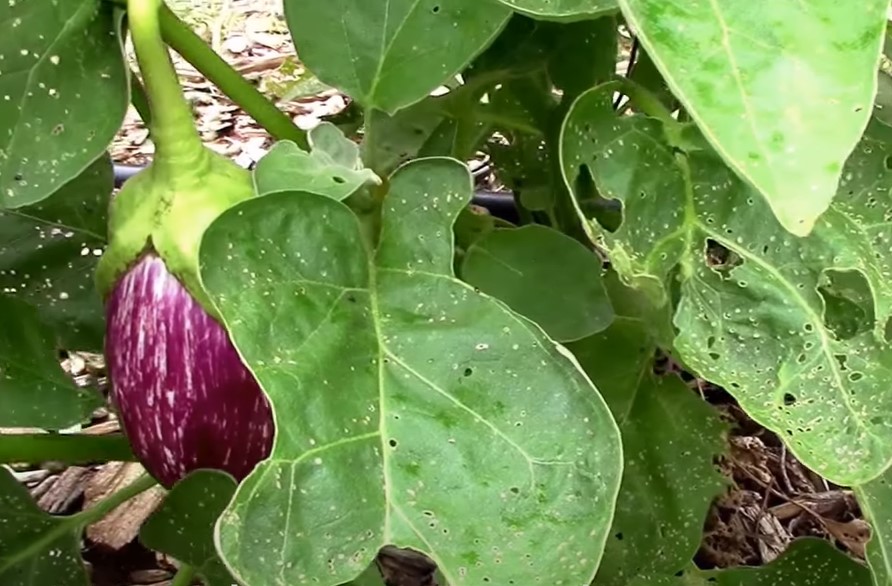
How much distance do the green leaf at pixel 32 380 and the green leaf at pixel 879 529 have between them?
0.40 metres

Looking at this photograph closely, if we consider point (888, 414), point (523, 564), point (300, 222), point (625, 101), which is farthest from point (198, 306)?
point (625, 101)

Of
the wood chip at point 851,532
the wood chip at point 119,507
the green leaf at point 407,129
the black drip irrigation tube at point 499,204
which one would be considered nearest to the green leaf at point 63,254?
the green leaf at point 407,129

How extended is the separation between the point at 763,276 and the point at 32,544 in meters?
0.46

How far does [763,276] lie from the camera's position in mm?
554

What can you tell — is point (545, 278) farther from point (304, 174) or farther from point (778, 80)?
point (778, 80)

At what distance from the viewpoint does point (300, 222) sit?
19.6 inches

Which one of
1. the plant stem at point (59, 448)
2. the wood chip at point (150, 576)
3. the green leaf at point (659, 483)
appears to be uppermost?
the plant stem at point (59, 448)

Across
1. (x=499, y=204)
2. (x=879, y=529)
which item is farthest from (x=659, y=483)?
(x=499, y=204)

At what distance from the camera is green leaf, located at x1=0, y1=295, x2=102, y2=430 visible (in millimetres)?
694

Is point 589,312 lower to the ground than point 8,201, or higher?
lower

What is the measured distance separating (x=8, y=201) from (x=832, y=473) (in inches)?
14.0

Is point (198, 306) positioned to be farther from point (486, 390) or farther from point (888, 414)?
point (888, 414)

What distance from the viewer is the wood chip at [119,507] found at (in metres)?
1.02

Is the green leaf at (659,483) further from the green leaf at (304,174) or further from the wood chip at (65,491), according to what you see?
the wood chip at (65,491)
